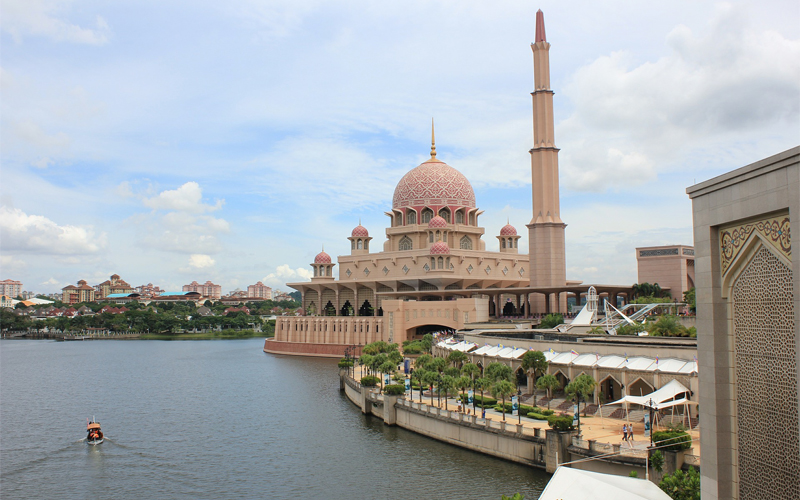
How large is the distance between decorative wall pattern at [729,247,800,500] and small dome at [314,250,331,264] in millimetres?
67839

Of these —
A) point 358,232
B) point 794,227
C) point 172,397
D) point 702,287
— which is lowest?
point 172,397

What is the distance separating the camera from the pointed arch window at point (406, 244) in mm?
77425

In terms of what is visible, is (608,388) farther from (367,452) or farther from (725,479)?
(725,479)

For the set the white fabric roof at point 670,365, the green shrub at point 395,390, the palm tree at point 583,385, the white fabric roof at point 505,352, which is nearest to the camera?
the white fabric roof at point 670,365

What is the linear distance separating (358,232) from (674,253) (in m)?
35.2

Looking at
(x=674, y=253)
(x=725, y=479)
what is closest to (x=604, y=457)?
(x=725, y=479)

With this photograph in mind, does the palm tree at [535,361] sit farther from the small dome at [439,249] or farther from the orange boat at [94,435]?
the small dome at [439,249]

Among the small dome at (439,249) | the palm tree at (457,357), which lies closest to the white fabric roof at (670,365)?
the palm tree at (457,357)

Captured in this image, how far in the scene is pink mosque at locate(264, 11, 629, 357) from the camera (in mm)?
62938

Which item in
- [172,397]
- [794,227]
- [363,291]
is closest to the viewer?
[794,227]

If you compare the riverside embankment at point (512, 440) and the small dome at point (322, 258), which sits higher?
the small dome at point (322, 258)

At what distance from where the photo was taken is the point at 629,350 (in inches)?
1172

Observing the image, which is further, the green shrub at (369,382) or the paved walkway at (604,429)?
the green shrub at (369,382)

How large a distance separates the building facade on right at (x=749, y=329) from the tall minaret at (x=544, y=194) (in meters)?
49.2
